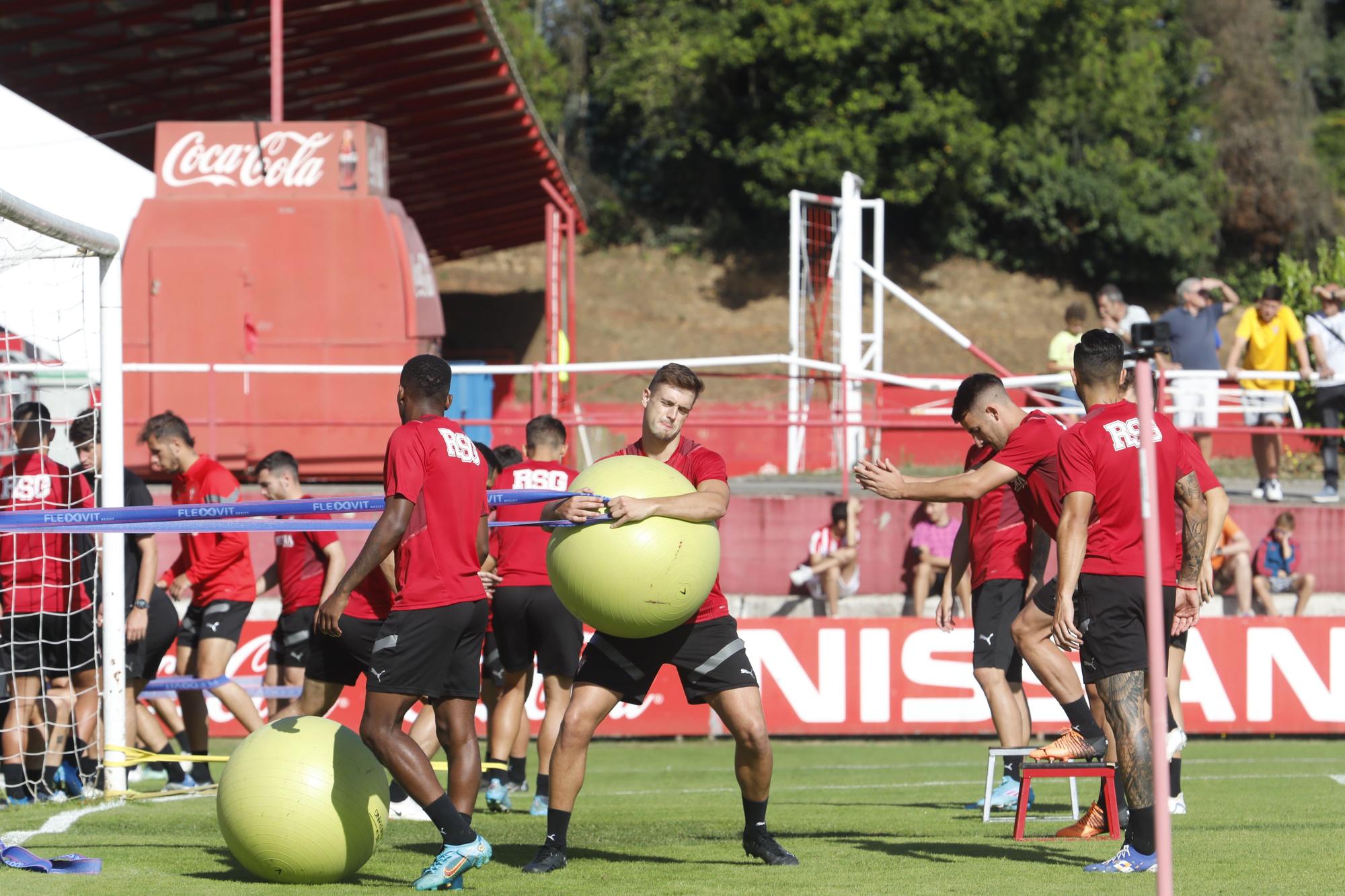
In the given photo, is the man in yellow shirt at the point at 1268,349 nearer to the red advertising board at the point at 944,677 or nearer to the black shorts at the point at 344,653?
the red advertising board at the point at 944,677

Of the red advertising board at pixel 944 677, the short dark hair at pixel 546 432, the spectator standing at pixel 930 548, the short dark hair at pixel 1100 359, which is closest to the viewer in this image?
the short dark hair at pixel 1100 359

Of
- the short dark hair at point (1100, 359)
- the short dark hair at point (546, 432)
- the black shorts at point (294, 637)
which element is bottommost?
the black shorts at point (294, 637)

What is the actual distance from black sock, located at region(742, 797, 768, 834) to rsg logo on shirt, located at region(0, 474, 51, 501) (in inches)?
191

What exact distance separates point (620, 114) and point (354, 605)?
141 feet

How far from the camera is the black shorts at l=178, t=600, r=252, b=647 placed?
34.3ft

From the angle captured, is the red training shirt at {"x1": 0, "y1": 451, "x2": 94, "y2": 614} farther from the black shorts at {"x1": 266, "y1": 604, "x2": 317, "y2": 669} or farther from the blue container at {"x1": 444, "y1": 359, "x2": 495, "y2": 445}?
the blue container at {"x1": 444, "y1": 359, "x2": 495, "y2": 445}

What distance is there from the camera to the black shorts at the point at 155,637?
394 inches

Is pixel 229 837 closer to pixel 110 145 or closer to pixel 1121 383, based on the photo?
pixel 1121 383

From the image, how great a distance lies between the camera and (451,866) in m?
6.09

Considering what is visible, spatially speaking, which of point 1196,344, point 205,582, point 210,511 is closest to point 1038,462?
point 210,511

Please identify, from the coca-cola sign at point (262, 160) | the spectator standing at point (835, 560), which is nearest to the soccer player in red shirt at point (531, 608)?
the spectator standing at point (835, 560)

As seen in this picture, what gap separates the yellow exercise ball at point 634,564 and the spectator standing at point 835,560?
8369mm

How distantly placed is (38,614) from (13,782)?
960mm

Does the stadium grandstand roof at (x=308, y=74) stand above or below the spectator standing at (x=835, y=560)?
above
